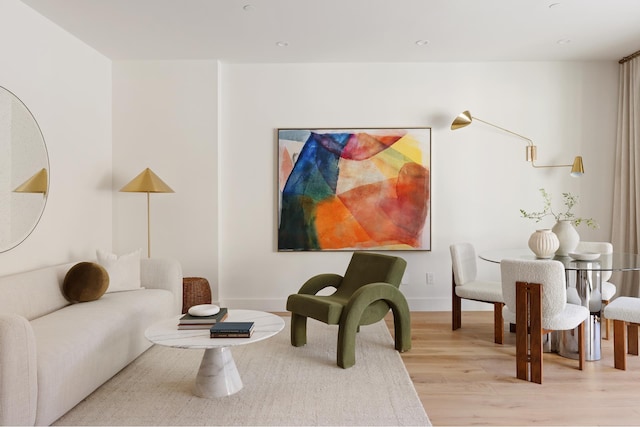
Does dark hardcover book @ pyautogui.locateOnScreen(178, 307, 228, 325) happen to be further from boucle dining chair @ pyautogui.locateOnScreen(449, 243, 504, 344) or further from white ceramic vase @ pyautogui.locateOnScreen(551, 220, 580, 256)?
white ceramic vase @ pyautogui.locateOnScreen(551, 220, 580, 256)

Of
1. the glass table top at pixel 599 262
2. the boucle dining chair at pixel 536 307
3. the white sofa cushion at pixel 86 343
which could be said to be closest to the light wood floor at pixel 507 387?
the boucle dining chair at pixel 536 307

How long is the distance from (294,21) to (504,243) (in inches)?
120

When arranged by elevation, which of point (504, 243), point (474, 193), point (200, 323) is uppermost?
point (474, 193)

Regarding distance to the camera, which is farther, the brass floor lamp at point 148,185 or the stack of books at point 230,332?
the brass floor lamp at point 148,185

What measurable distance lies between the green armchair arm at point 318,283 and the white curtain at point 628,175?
290 cm

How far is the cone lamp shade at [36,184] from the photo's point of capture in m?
3.29

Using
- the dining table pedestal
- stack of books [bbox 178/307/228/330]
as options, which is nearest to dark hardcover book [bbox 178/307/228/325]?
stack of books [bbox 178/307/228/330]

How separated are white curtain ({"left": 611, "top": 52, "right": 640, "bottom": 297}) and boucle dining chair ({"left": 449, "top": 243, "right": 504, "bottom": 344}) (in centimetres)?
154

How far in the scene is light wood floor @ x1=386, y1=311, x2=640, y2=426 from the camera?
8.03 feet

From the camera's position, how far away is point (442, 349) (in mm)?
3553

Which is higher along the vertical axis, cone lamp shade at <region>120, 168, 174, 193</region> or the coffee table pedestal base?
cone lamp shade at <region>120, 168, 174, 193</region>

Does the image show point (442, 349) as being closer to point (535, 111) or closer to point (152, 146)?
point (535, 111)

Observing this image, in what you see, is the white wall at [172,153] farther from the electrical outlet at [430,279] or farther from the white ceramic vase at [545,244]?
the white ceramic vase at [545,244]

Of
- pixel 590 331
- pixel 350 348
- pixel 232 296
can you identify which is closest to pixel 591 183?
pixel 590 331
